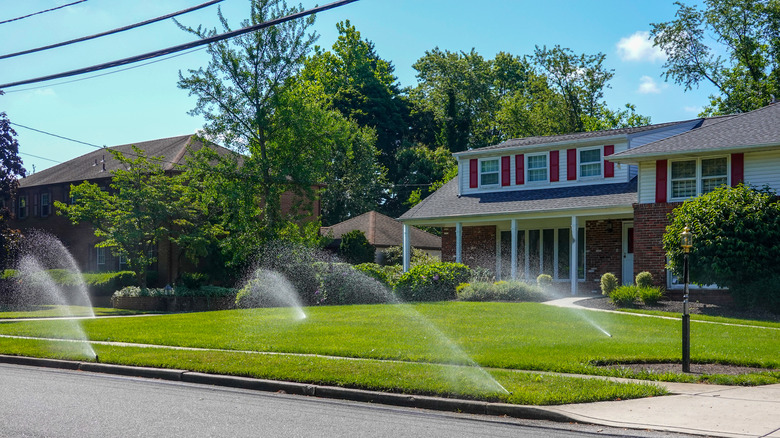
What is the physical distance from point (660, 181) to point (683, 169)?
79 cm

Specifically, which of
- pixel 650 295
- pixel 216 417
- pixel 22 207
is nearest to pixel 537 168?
pixel 650 295

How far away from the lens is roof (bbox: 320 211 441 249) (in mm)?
41406

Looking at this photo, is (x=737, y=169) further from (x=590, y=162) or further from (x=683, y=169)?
(x=590, y=162)

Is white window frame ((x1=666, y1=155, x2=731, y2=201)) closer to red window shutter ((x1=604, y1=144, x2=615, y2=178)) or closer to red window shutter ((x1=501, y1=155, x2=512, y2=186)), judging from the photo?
red window shutter ((x1=604, y1=144, x2=615, y2=178))

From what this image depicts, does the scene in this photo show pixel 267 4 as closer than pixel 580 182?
No

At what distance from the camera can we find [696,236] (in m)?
20.6

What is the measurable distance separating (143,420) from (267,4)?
27398mm

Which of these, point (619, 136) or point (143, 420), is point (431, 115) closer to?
point (619, 136)

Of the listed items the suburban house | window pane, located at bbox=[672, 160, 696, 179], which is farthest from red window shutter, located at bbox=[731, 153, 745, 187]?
window pane, located at bbox=[672, 160, 696, 179]

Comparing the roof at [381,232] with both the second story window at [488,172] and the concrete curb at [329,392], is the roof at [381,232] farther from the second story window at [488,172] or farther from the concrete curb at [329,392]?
the concrete curb at [329,392]

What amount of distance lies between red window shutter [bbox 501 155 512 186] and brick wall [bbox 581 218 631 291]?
4326 millimetres

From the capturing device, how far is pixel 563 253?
96.7ft

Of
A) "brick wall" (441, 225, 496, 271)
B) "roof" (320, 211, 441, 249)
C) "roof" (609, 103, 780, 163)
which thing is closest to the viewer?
"roof" (609, 103, 780, 163)

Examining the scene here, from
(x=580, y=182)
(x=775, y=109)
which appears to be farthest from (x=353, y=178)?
(x=775, y=109)
